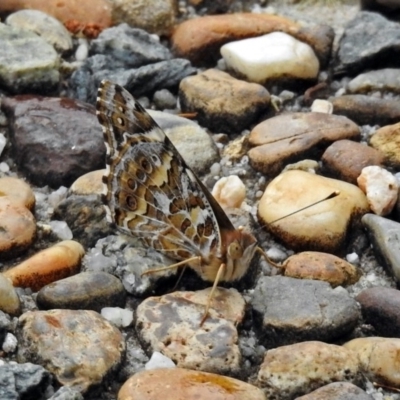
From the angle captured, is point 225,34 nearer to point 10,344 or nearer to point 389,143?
point 389,143

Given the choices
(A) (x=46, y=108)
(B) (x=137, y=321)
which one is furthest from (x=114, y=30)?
(B) (x=137, y=321)

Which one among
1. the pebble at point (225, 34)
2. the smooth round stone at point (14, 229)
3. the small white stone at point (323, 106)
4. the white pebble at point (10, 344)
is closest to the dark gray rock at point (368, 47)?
the pebble at point (225, 34)

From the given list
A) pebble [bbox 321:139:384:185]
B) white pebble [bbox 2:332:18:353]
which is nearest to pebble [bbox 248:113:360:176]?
pebble [bbox 321:139:384:185]

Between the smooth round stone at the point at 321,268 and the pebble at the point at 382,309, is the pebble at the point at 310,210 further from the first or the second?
the pebble at the point at 382,309

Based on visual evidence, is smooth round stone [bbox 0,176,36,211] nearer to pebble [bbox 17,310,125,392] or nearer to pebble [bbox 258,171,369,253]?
pebble [bbox 17,310,125,392]

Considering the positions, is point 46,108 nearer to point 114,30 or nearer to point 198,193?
point 114,30

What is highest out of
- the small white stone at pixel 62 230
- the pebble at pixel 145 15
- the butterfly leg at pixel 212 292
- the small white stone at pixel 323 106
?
the pebble at pixel 145 15
